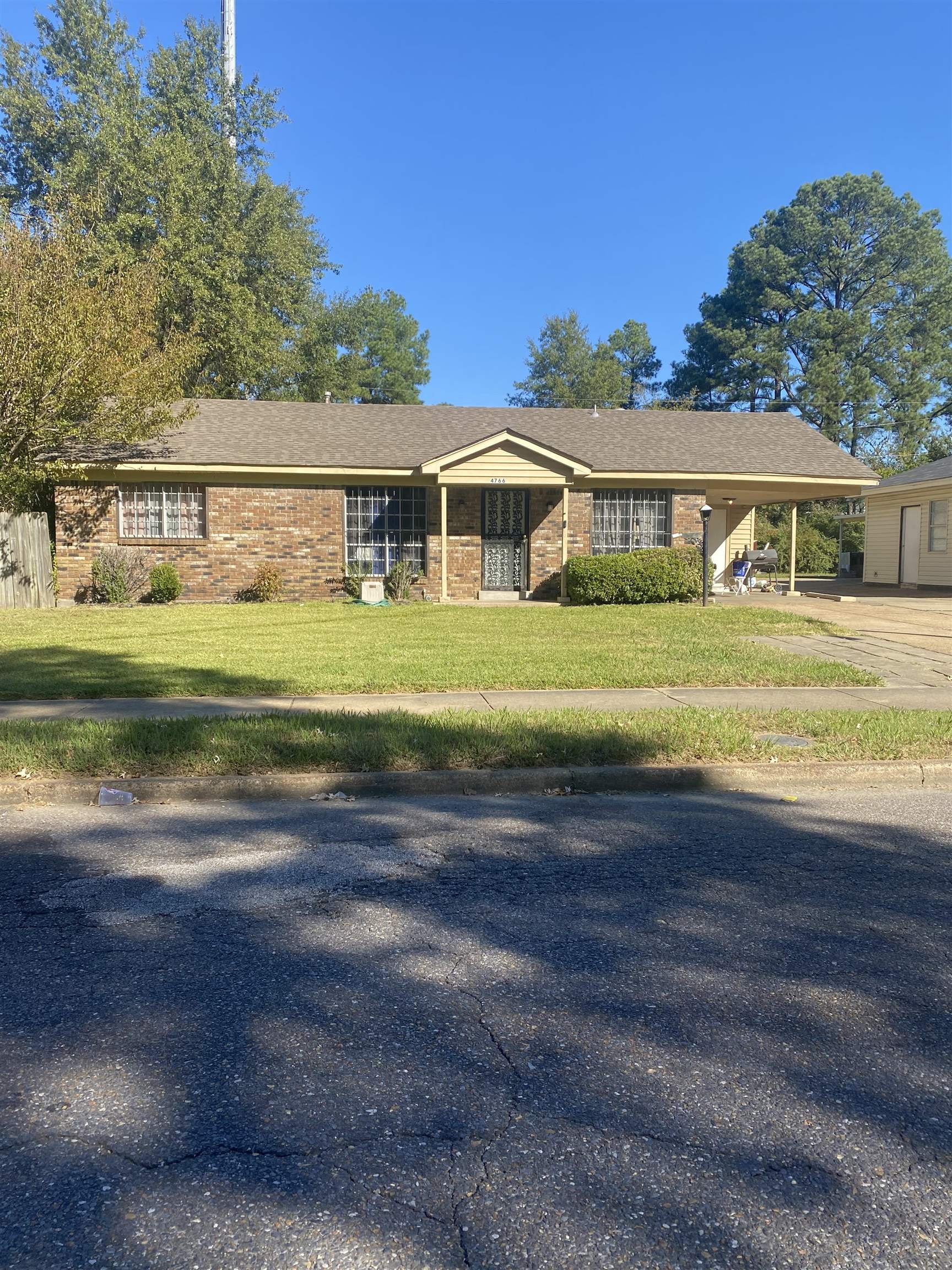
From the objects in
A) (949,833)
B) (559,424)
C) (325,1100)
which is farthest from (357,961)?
(559,424)

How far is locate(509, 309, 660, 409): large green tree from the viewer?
5953 centimetres

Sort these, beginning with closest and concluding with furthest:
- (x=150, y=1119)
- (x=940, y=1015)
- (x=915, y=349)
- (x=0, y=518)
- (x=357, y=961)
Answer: (x=150, y=1119)
(x=940, y=1015)
(x=357, y=961)
(x=0, y=518)
(x=915, y=349)

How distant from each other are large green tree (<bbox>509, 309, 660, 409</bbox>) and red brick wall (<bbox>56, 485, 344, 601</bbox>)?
137ft

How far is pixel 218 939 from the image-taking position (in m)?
3.51

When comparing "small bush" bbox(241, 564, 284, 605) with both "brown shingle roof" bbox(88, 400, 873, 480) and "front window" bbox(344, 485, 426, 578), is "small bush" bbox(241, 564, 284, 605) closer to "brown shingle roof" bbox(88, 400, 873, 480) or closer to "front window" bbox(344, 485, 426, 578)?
"front window" bbox(344, 485, 426, 578)

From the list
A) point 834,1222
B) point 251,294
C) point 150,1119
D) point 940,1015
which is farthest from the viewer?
point 251,294

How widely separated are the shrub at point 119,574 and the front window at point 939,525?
20431mm

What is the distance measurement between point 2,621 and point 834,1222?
15.7 m

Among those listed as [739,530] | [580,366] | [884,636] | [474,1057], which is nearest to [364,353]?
[580,366]

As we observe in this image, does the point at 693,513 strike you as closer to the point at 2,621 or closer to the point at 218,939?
the point at 2,621

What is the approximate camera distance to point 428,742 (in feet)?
20.6

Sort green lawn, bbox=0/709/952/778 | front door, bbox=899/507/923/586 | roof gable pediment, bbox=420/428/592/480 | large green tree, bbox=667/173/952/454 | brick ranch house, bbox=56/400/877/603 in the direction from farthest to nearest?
large green tree, bbox=667/173/952/454 → front door, bbox=899/507/923/586 → brick ranch house, bbox=56/400/877/603 → roof gable pediment, bbox=420/428/592/480 → green lawn, bbox=0/709/952/778

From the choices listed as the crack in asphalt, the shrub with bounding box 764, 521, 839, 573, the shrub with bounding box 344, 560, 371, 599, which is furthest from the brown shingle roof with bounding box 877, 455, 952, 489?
the crack in asphalt

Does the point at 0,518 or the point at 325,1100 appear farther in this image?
the point at 0,518
